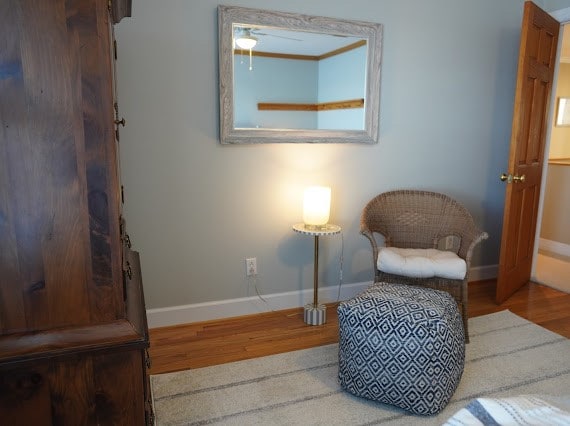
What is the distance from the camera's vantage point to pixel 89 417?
1127 mm

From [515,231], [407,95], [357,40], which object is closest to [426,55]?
[407,95]

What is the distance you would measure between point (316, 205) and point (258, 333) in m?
0.84

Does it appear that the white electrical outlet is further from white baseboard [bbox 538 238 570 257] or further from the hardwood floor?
white baseboard [bbox 538 238 570 257]

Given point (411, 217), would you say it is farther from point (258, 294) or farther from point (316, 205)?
point (258, 294)

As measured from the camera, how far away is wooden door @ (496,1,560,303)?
2.77 m

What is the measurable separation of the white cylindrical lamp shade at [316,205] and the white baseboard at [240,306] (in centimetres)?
62

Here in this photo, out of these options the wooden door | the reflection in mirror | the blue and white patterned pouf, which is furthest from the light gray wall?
the blue and white patterned pouf

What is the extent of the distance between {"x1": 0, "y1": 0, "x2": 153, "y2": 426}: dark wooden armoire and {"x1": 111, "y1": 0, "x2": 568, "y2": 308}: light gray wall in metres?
1.37

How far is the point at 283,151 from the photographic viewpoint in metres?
2.67

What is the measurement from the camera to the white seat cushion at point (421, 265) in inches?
92.0

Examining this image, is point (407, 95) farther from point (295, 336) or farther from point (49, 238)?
point (49, 238)

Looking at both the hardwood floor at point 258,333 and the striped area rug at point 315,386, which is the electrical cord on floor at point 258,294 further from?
the striped area rug at point 315,386

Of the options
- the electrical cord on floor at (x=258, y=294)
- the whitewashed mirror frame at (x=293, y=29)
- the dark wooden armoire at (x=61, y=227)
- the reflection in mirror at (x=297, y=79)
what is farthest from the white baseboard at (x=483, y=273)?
the dark wooden armoire at (x=61, y=227)

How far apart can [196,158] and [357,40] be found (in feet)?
4.16
